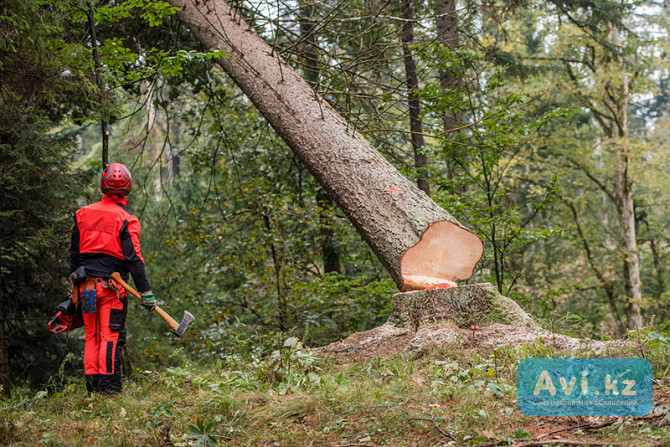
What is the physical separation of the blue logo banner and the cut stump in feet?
2.72

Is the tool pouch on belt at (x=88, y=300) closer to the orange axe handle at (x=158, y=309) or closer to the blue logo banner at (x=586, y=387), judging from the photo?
the orange axe handle at (x=158, y=309)

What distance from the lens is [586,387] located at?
107 inches

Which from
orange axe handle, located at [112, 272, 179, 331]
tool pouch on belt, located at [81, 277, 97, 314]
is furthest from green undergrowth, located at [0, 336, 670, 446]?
tool pouch on belt, located at [81, 277, 97, 314]

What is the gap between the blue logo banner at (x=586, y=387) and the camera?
8.45 feet

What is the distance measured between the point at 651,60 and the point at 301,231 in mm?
11221

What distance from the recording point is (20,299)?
22.2ft

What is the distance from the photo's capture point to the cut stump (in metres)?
3.91

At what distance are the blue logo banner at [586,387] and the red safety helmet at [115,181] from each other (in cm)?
346

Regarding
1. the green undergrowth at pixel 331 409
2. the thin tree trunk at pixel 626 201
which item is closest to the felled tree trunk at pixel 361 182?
the green undergrowth at pixel 331 409

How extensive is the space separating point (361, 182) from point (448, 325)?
65.1 inches

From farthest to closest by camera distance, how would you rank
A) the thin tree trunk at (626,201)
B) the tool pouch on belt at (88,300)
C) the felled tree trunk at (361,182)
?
the thin tree trunk at (626,201) → the felled tree trunk at (361,182) → the tool pouch on belt at (88,300)

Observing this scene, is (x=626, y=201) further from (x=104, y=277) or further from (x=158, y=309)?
(x=104, y=277)

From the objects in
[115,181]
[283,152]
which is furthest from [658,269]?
[115,181]

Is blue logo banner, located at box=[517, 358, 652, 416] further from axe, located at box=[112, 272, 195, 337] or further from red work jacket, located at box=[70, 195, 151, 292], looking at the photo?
red work jacket, located at box=[70, 195, 151, 292]
